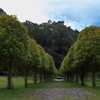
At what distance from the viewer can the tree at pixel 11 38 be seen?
15.6 m

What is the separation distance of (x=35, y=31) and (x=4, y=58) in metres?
82.7

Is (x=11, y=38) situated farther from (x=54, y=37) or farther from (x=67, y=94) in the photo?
(x=54, y=37)

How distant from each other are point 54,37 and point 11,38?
3190 inches

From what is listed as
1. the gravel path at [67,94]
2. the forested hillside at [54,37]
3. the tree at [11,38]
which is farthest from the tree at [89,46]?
the forested hillside at [54,37]

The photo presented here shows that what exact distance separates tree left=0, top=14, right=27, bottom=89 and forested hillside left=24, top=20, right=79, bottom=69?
7419cm

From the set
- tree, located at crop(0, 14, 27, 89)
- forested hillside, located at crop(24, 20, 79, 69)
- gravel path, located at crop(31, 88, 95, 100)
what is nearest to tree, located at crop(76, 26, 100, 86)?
gravel path, located at crop(31, 88, 95, 100)

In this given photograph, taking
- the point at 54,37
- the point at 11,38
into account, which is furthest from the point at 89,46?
the point at 54,37

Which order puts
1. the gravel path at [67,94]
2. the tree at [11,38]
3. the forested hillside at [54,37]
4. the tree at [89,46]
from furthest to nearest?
the forested hillside at [54,37], the tree at [89,46], the tree at [11,38], the gravel path at [67,94]

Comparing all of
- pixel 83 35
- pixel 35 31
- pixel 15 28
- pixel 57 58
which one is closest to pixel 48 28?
pixel 35 31

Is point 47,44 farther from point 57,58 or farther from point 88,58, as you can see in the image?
point 88,58

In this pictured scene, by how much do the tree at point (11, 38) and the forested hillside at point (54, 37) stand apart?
243 feet

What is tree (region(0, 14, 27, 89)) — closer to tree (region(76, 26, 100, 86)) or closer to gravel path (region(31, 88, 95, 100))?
gravel path (region(31, 88, 95, 100))

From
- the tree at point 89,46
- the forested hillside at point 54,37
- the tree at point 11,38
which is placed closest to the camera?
the tree at point 11,38

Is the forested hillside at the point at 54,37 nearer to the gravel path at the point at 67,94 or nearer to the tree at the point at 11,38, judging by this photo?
the tree at the point at 11,38
